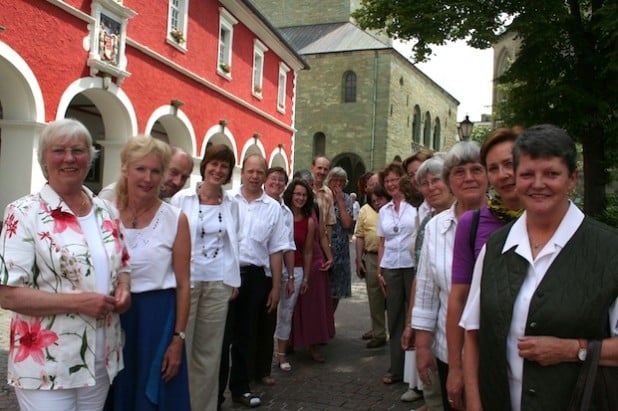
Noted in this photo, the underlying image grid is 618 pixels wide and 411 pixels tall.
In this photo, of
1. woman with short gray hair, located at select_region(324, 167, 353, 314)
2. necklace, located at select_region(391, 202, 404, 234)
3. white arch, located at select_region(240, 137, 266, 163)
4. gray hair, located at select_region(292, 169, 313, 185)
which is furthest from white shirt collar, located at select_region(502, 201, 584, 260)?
white arch, located at select_region(240, 137, 266, 163)

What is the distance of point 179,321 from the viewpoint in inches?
111

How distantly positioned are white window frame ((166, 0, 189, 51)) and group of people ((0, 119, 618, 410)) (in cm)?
1093

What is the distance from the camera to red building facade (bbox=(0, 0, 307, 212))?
377 inches

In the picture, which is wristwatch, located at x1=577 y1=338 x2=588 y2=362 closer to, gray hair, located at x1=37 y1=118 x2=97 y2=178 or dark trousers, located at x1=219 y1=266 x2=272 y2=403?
gray hair, located at x1=37 y1=118 x2=97 y2=178

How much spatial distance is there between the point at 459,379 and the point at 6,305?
6.37 ft

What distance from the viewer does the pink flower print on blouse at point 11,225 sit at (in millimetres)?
2158

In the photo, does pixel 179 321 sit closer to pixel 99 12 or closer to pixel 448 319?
pixel 448 319

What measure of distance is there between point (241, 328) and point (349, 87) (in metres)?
30.9

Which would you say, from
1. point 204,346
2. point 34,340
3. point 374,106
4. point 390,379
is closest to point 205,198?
point 204,346

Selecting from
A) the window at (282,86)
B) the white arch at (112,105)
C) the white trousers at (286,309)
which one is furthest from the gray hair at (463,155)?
the window at (282,86)

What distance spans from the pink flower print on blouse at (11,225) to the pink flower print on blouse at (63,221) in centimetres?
15

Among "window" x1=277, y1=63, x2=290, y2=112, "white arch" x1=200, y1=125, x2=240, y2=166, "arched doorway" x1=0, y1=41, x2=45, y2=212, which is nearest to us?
"arched doorway" x1=0, y1=41, x2=45, y2=212

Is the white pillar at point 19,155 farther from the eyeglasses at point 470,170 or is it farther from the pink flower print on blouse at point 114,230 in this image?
the eyeglasses at point 470,170

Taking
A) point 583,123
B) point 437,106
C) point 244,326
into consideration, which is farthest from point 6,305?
point 437,106
